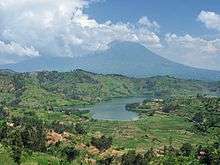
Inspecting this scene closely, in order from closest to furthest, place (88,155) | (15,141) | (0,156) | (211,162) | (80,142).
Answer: (0,156) < (211,162) < (15,141) < (88,155) < (80,142)

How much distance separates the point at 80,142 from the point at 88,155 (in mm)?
19308

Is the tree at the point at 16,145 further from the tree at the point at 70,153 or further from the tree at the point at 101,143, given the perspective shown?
the tree at the point at 101,143

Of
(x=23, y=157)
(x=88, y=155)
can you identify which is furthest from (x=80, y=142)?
(x=23, y=157)

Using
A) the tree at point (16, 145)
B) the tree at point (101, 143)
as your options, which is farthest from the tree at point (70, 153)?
the tree at point (101, 143)

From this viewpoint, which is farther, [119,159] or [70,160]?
[119,159]

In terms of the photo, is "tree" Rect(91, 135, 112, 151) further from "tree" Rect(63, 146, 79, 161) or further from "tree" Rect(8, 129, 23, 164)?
"tree" Rect(8, 129, 23, 164)

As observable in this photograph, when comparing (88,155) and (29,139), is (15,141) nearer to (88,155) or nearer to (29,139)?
(29,139)

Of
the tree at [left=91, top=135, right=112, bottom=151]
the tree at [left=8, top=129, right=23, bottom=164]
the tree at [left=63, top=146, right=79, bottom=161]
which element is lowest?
the tree at [left=91, top=135, right=112, bottom=151]

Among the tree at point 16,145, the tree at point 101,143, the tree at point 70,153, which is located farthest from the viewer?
the tree at point 101,143

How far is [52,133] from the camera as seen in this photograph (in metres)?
154

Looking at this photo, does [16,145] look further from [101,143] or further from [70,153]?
[101,143]

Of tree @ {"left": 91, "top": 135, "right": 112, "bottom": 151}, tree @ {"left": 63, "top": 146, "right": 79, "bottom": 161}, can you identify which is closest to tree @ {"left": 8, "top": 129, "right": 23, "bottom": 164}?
tree @ {"left": 63, "top": 146, "right": 79, "bottom": 161}

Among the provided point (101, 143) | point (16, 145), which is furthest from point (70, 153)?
point (101, 143)

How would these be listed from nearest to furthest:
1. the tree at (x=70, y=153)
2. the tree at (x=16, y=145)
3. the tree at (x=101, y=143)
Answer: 1. the tree at (x=16, y=145)
2. the tree at (x=70, y=153)
3. the tree at (x=101, y=143)
